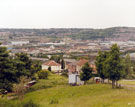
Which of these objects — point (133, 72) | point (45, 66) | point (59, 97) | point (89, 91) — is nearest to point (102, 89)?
point (89, 91)

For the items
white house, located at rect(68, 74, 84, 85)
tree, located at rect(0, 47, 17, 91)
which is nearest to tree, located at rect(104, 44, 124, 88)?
white house, located at rect(68, 74, 84, 85)

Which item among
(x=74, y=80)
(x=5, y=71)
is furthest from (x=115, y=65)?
(x=5, y=71)

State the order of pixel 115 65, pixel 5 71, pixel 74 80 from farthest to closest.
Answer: pixel 74 80 < pixel 115 65 < pixel 5 71

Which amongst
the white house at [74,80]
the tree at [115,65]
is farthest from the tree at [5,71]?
the white house at [74,80]

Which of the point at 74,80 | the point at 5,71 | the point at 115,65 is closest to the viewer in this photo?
the point at 5,71

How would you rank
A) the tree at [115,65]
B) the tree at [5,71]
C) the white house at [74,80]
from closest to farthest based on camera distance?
the tree at [5,71] < the tree at [115,65] < the white house at [74,80]

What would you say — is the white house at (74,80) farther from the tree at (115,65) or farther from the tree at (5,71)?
the tree at (5,71)

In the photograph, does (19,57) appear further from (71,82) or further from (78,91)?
(78,91)

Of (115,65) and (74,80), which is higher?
(115,65)

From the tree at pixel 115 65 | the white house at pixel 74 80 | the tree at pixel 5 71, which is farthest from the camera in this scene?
the white house at pixel 74 80

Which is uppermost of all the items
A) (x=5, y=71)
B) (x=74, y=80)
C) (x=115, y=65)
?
(x=5, y=71)

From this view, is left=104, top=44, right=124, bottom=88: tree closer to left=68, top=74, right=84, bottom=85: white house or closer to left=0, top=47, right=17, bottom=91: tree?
left=68, top=74, right=84, bottom=85: white house

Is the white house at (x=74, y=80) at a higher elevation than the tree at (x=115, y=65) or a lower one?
lower

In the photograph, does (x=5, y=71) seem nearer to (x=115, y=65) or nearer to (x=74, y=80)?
(x=115, y=65)
